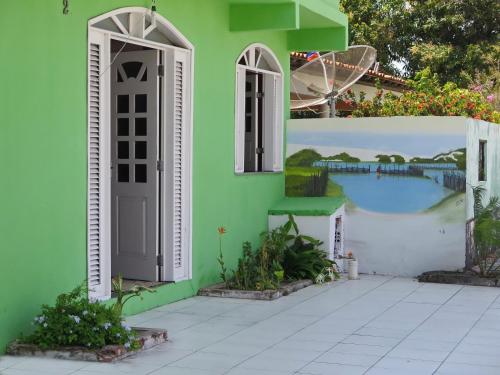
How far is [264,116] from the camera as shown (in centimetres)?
1141

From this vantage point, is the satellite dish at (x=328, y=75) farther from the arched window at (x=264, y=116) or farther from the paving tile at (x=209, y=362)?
the paving tile at (x=209, y=362)

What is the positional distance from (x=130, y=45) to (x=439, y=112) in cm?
536

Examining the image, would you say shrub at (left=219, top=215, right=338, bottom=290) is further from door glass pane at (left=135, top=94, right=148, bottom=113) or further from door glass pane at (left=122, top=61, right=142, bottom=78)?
door glass pane at (left=122, top=61, right=142, bottom=78)

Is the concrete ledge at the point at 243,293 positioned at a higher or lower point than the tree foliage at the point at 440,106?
lower

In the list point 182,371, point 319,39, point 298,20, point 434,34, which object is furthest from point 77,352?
point 434,34

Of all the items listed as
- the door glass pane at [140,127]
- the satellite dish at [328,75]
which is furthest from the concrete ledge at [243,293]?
the satellite dish at [328,75]

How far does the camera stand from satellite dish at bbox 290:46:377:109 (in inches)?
533

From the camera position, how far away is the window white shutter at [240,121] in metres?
10.2

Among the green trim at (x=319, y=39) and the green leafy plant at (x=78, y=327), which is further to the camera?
the green trim at (x=319, y=39)

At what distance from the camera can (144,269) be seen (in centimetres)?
895

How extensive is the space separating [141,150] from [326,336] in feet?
9.77

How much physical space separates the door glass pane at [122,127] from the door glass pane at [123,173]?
0.33 meters

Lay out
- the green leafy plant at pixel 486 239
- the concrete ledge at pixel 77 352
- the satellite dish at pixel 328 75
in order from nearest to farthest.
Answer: the concrete ledge at pixel 77 352 → the green leafy plant at pixel 486 239 → the satellite dish at pixel 328 75

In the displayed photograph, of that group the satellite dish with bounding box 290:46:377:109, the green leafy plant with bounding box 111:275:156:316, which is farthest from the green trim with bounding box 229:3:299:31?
the satellite dish with bounding box 290:46:377:109
